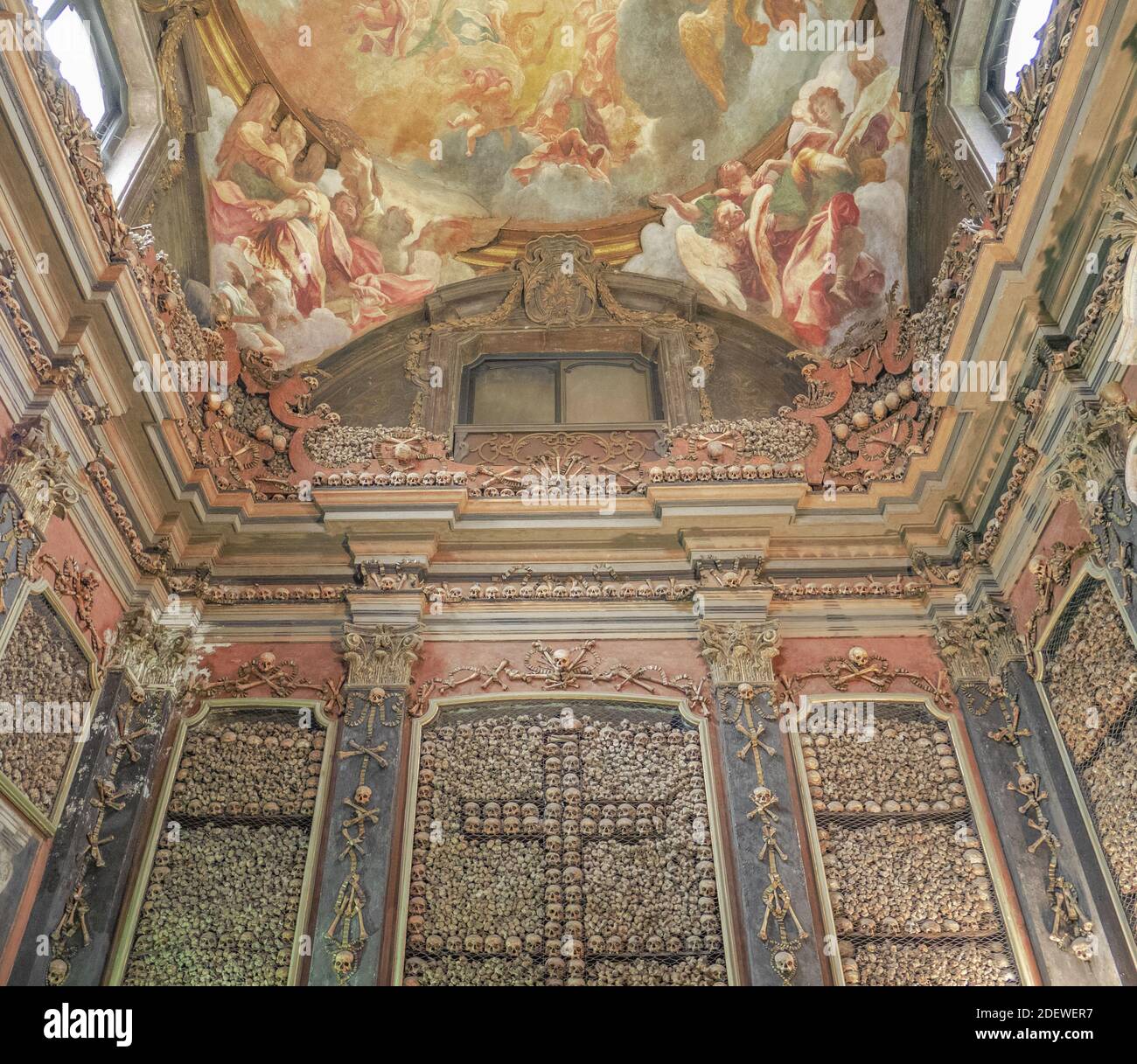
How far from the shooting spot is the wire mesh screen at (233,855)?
A: 23.9 ft

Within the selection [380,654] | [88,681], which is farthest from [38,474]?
[380,654]

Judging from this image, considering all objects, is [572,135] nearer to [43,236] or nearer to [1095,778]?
[43,236]

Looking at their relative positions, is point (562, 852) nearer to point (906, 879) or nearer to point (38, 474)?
point (906, 879)

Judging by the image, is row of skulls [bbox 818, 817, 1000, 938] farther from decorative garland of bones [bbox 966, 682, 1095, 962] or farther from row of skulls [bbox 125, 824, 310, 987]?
row of skulls [bbox 125, 824, 310, 987]

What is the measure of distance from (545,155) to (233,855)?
7710 millimetres

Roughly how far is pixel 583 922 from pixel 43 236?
231 inches

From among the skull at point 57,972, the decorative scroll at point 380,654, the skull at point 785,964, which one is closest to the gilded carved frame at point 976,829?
the skull at point 785,964

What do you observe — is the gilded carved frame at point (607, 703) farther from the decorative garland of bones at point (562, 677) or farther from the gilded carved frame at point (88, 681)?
the gilded carved frame at point (88, 681)

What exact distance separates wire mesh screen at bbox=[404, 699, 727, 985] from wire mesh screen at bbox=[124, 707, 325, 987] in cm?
91

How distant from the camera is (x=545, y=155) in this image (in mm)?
11383

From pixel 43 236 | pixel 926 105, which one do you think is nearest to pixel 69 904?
pixel 43 236

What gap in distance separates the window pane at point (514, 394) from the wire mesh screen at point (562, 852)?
3396 millimetres

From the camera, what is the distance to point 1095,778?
7.20 metres

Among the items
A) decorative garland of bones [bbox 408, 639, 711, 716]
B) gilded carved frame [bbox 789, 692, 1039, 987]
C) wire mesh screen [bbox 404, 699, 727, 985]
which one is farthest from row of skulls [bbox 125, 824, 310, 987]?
gilded carved frame [bbox 789, 692, 1039, 987]
